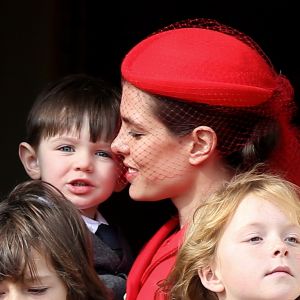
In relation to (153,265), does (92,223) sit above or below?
above

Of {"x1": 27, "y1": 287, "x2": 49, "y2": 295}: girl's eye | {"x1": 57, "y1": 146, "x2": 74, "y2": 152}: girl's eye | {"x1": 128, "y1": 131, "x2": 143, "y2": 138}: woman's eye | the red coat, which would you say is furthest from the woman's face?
{"x1": 27, "y1": 287, "x2": 49, "y2": 295}: girl's eye

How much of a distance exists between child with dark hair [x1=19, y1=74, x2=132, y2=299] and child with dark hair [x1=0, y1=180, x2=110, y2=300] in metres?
0.21

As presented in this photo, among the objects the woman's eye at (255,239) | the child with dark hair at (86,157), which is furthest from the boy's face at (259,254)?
the child with dark hair at (86,157)

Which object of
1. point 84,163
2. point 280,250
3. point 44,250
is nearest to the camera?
point 280,250

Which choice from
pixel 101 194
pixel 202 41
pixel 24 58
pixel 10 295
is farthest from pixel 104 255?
pixel 24 58

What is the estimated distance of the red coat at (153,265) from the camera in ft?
7.23

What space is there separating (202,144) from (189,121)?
0.06 meters

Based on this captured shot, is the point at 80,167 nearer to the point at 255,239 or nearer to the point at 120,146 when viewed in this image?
the point at 120,146

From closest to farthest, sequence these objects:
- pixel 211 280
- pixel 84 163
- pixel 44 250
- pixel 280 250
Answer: pixel 280 250, pixel 211 280, pixel 44 250, pixel 84 163

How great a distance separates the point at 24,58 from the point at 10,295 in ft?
6.22

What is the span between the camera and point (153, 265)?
7.41 ft

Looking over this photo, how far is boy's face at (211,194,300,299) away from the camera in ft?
6.31

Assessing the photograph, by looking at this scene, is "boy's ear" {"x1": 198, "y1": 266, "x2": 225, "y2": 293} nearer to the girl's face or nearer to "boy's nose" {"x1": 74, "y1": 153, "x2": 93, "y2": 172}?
the girl's face

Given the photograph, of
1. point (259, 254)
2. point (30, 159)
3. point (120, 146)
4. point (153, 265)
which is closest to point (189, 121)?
point (120, 146)
